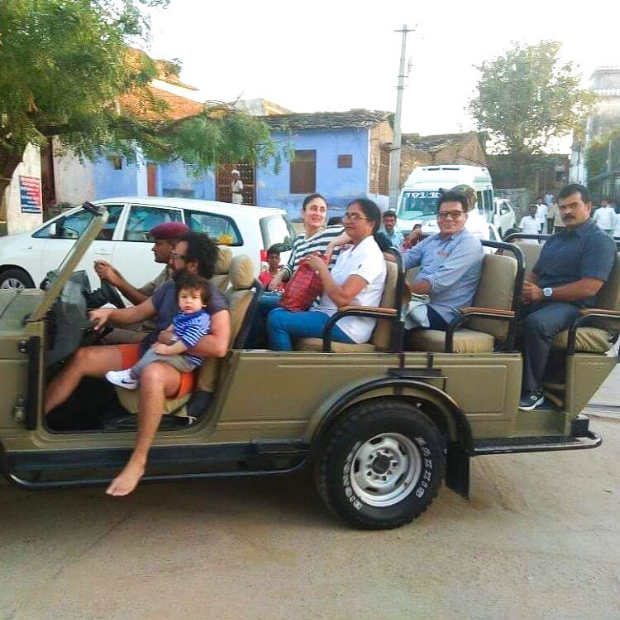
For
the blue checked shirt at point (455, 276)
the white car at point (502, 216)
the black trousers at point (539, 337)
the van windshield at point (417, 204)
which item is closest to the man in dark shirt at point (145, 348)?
the blue checked shirt at point (455, 276)

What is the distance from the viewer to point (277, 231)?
8.83 metres

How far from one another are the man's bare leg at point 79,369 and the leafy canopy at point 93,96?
4.31 meters

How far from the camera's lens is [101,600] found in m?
2.89

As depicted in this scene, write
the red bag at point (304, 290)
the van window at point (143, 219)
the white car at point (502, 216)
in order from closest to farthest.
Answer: the red bag at point (304, 290), the van window at point (143, 219), the white car at point (502, 216)

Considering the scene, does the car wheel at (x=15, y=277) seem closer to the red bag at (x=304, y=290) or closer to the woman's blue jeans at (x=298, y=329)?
the red bag at (x=304, y=290)

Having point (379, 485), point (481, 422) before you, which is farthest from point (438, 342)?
point (379, 485)

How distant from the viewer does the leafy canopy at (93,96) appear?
21.5 feet

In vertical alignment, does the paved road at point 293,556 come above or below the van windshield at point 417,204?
below

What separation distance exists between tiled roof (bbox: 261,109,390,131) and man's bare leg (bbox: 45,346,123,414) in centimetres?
1920

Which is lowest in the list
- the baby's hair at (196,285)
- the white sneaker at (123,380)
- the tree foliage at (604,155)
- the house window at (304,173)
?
the white sneaker at (123,380)

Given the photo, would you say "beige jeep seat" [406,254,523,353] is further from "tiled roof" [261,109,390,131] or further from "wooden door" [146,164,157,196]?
"wooden door" [146,164,157,196]

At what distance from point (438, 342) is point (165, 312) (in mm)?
1483

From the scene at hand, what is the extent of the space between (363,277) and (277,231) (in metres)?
5.30

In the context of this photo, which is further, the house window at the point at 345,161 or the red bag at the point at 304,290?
the house window at the point at 345,161
